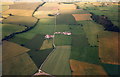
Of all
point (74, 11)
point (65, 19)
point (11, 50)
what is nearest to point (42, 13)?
point (65, 19)

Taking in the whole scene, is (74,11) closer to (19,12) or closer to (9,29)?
(19,12)

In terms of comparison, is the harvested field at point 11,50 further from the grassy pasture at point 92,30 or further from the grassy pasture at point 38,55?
the grassy pasture at point 92,30

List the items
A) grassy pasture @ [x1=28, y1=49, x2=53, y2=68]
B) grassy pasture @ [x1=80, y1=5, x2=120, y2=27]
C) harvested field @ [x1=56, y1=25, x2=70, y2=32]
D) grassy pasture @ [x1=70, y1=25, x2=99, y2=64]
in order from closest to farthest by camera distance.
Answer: grassy pasture @ [x1=28, y1=49, x2=53, y2=68] < grassy pasture @ [x1=70, y1=25, x2=99, y2=64] < harvested field @ [x1=56, y1=25, x2=70, y2=32] < grassy pasture @ [x1=80, y1=5, x2=120, y2=27]

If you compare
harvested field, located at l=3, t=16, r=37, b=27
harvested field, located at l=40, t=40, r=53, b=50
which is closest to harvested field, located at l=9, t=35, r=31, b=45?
harvested field, located at l=40, t=40, r=53, b=50

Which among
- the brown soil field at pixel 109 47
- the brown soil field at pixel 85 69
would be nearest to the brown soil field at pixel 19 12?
the brown soil field at pixel 109 47

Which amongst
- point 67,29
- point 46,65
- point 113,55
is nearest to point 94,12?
point 67,29

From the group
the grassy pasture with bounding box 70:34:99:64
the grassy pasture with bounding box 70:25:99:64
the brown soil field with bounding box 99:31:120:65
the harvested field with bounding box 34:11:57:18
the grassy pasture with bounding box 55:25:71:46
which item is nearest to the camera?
the brown soil field with bounding box 99:31:120:65

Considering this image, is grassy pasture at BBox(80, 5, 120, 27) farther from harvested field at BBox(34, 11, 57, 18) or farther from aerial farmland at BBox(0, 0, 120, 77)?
harvested field at BBox(34, 11, 57, 18)
